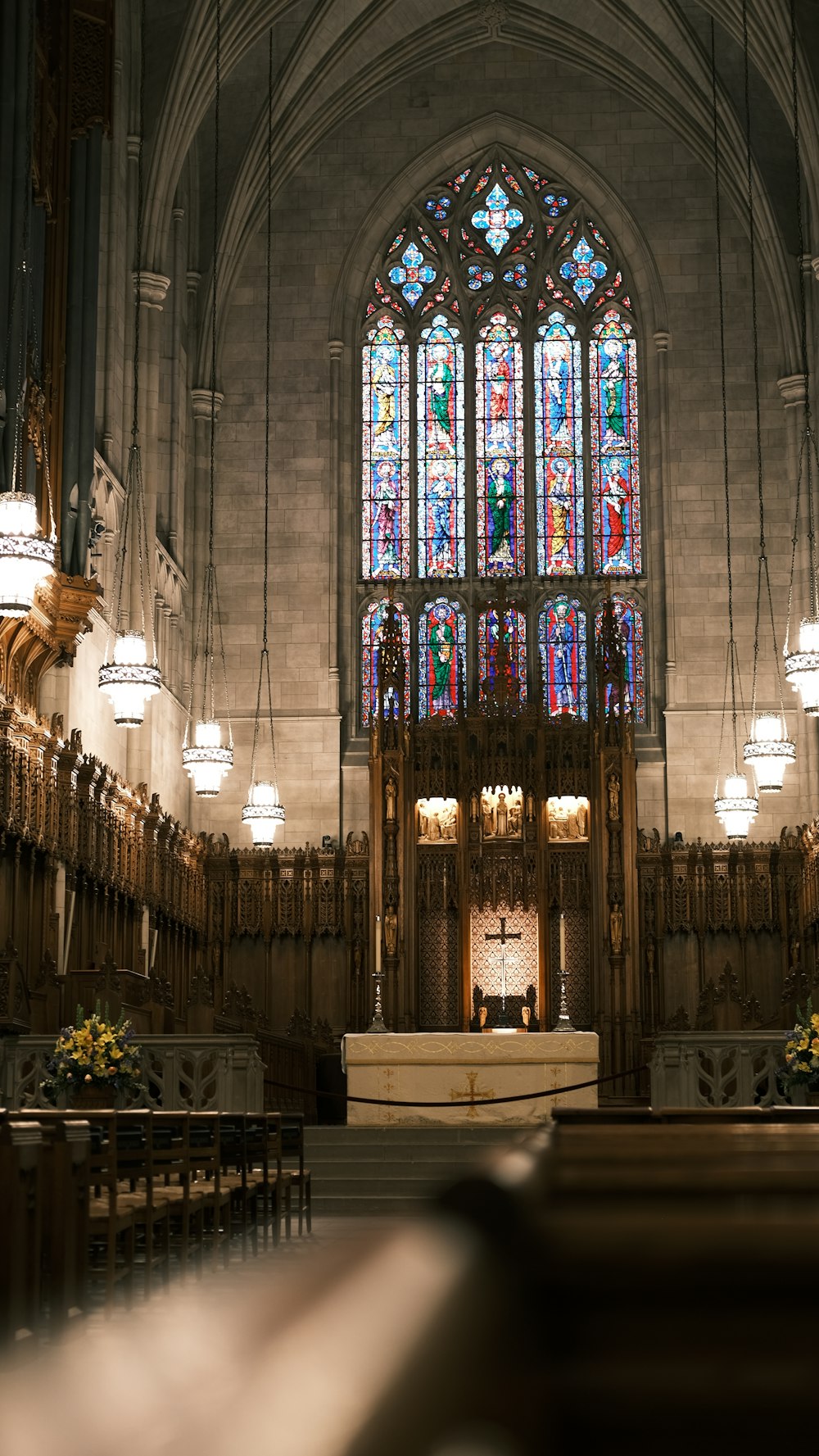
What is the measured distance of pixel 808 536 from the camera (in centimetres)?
2636

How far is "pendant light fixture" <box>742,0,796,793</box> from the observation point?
73.5ft

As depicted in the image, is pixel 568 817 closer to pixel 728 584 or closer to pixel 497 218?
pixel 728 584

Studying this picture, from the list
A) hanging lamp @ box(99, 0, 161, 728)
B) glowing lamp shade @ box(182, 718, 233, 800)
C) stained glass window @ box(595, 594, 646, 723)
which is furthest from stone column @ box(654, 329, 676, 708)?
hanging lamp @ box(99, 0, 161, 728)

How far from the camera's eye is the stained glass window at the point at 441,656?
92.0 feet

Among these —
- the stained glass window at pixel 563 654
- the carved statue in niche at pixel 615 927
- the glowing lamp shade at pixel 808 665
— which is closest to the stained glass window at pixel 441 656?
the stained glass window at pixel 563 654

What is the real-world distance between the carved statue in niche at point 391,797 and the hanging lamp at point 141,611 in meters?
4.94

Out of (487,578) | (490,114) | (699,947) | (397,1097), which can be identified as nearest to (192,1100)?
(397,1097)

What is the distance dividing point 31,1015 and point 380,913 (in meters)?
10.2

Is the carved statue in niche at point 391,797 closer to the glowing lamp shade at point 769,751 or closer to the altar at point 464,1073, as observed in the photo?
the glowing lamp shade at point 769,751

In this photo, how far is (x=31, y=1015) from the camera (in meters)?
16.0

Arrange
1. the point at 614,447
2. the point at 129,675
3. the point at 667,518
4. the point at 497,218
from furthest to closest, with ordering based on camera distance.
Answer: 1. the point at 497,218
2. the point at 614,447
3. the point at 667,518
4. the point at 129,675

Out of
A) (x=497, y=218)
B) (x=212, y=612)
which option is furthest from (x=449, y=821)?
(x=497, y=218)

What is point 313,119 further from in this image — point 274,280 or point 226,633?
point 226,633

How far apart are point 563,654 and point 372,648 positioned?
118 inches
